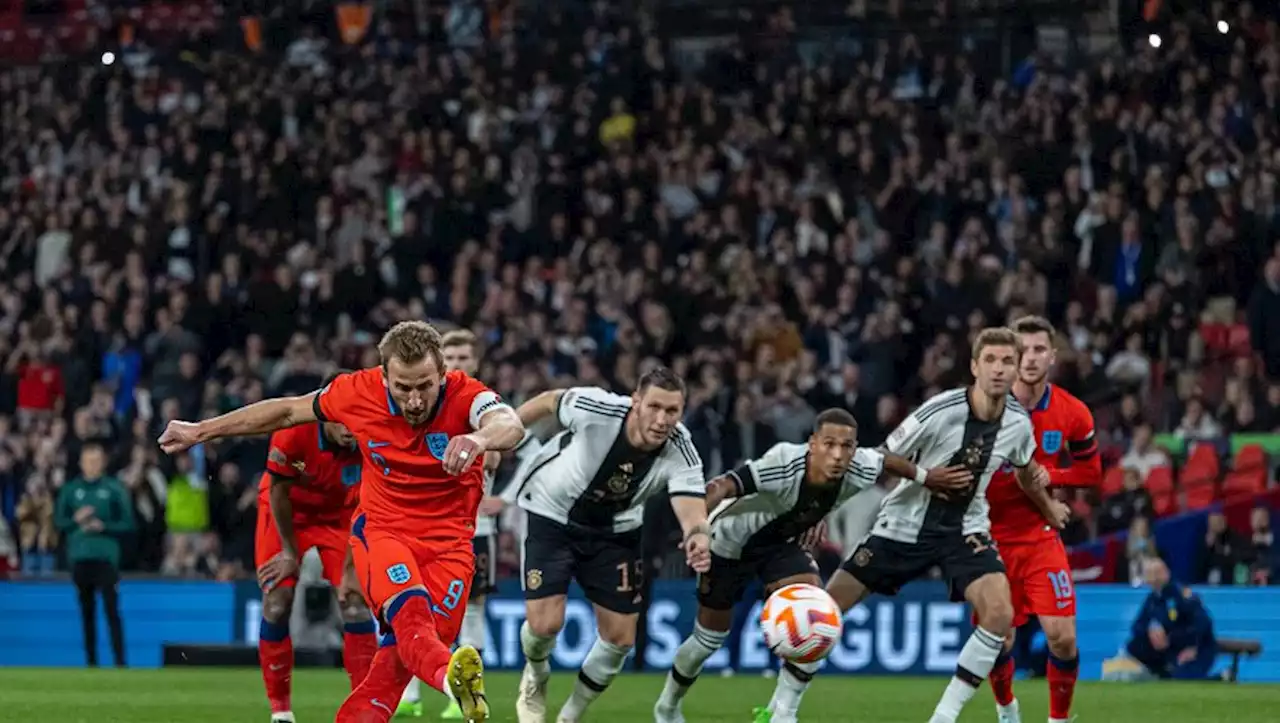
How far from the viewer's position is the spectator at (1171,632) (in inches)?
752

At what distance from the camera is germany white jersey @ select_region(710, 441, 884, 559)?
12625 millimetres

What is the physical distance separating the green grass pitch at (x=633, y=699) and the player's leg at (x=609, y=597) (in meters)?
1.57

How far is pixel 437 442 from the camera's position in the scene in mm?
9773

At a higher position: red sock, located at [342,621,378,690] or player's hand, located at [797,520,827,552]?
player's hand, located at [797,520,827,552]

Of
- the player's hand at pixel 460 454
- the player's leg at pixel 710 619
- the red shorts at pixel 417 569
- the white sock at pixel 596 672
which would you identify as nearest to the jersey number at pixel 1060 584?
the player's leg at pixel 710 619

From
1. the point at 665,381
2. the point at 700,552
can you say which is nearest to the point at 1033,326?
the point at 665,381

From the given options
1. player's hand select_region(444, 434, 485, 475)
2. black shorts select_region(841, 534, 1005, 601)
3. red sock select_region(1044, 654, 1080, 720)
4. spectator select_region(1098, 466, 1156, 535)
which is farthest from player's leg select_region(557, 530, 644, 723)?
spectator select_region(1098, 466, 1156, 535)

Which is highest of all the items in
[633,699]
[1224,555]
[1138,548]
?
[1138,548]

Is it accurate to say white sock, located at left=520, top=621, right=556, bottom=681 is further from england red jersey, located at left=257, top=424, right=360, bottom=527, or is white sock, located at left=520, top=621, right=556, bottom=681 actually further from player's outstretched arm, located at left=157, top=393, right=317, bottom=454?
player's outstretched arm, located at left=157, top=393, right=317, bottom=454

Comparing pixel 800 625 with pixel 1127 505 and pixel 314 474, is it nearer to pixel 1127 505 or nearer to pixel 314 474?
pixel 314 474

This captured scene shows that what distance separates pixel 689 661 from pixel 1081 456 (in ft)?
8.97

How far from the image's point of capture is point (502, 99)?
1148 inches

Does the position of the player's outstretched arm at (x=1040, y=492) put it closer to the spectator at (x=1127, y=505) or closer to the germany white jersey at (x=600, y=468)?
the germany white jersey at (x=600, y=468)

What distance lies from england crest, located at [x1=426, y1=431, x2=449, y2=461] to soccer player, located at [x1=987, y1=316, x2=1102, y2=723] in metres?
4.47
